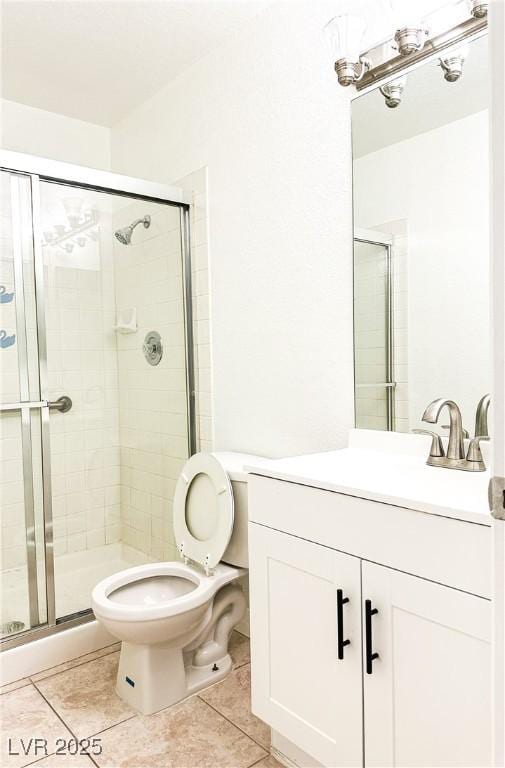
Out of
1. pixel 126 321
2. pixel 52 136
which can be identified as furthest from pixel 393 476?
pixel 52 136

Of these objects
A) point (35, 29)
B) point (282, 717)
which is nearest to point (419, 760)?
point (282, 717)

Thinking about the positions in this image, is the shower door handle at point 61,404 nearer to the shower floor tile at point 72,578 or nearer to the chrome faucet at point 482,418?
the shower floor tile at point 72,578

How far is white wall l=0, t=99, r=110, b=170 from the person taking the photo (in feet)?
9.35

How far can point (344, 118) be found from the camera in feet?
6.09

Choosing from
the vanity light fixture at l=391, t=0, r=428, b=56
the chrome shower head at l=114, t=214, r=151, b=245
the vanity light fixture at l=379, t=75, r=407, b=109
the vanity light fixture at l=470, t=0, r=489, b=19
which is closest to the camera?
the vanity light fixture at l=470, t=0, r=489, b=19

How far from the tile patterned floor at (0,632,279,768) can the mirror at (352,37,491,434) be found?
1.04 m

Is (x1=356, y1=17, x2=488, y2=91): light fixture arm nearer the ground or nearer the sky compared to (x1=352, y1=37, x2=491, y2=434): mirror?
nearer the sky

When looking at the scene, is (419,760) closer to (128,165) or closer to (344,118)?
(344,118)

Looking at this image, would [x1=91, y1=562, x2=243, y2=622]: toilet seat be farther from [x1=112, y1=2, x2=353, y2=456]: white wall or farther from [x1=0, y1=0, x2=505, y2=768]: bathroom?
[x1=112, y1=2, x2=353, y2=456]: white wall

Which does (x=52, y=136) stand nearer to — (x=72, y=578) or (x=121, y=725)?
(x=72, y=578)

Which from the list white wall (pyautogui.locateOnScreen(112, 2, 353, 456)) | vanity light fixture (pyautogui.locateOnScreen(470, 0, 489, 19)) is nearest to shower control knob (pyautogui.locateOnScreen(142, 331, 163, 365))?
white wall (pyautogui.locateOnScreen(112, 2, 353, 456))

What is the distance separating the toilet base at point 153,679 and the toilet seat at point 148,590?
0.53 feet

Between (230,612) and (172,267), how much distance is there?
1.53 meters

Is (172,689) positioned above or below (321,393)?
below
